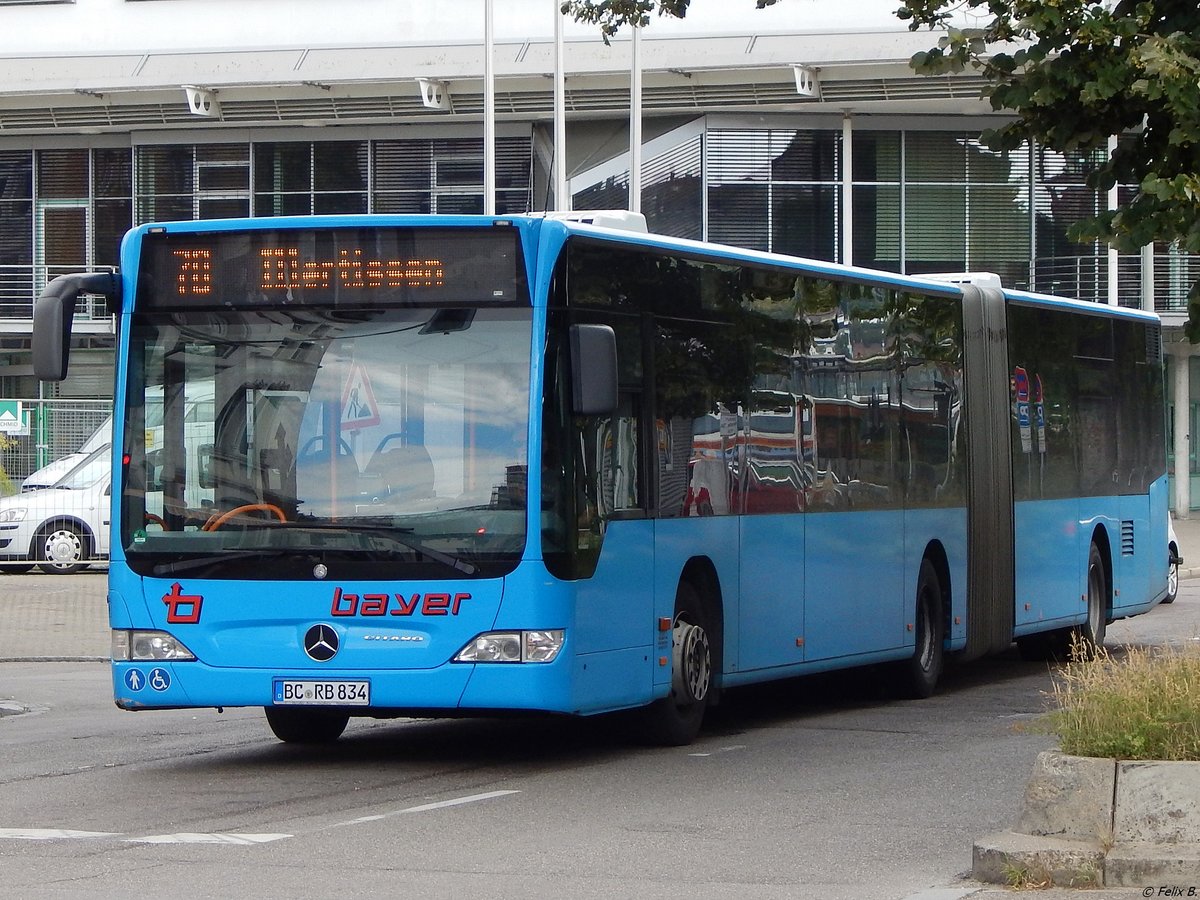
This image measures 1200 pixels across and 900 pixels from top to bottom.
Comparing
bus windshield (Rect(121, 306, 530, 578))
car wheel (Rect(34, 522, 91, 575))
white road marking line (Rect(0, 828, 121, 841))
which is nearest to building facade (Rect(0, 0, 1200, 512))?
car wheel (Rect(34, 522, 91, 575))

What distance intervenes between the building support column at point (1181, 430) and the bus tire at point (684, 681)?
34.6 m

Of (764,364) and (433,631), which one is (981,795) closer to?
(433,631)

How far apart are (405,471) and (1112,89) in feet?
12.7

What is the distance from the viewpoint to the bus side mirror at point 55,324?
35.1 feet

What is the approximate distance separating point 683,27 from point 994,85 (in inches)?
1196

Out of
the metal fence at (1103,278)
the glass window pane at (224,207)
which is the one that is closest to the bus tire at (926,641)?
the metal fence at (1103,278)

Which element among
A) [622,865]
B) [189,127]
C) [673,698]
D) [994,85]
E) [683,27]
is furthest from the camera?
[189,127]

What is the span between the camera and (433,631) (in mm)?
10617

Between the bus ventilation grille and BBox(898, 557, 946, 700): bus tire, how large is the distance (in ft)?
13.4

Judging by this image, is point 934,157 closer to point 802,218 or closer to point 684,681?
point 802,218

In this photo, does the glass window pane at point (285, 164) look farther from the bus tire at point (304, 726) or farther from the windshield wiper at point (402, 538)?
the windshield wiper at point (402, 538)

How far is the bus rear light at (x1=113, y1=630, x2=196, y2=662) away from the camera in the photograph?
10.9 m

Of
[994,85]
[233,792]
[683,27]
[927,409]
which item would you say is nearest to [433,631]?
[233,792]

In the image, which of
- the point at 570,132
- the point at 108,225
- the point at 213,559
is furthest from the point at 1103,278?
the point at 213,559
